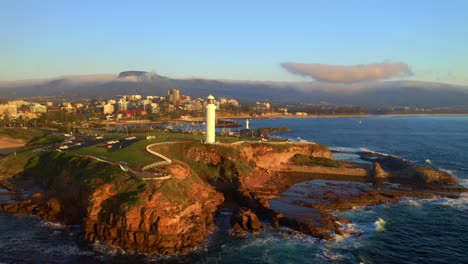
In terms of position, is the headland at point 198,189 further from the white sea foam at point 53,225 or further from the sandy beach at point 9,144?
the sandy beach at point 9,144

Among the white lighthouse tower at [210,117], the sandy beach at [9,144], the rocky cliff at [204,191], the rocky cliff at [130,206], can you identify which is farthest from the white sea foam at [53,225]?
the sandy beach at [9,144]

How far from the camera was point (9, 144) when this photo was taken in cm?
8050

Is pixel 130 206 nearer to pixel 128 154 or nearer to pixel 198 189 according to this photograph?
pixel 198 189

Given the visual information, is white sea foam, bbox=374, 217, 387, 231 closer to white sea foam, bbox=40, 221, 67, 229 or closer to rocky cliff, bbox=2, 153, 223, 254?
rocky cliff, bbox=2, 153, 223, 254

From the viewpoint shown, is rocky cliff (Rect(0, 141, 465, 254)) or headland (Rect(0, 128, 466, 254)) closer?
rocky cliff (Rect(0, 141, 465, 254))

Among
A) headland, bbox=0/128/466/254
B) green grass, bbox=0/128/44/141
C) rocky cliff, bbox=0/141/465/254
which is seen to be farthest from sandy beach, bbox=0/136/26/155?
rocky cliff, bbox=0/141/465/254

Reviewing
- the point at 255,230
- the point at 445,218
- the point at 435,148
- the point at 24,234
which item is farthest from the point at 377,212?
the point at 435,148

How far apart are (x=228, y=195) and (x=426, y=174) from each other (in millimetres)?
28497

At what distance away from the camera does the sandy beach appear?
74.7m

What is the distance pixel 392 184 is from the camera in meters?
53.4

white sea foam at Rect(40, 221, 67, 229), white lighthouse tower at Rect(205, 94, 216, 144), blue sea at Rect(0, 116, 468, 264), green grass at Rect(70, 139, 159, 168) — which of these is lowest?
blue sea at Rect(0, 116, 468, 264)

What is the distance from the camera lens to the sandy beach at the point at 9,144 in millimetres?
74681

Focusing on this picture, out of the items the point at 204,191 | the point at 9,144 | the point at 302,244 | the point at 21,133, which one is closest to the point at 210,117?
the point at 204,191

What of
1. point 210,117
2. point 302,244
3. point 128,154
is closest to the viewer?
point 302,244
